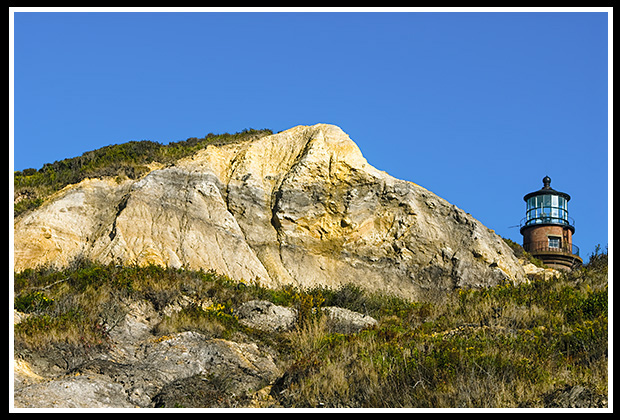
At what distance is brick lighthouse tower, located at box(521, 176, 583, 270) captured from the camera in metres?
33.9

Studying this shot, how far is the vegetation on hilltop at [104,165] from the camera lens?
24578 mm

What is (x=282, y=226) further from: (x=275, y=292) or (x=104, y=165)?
(x=104, y=165)

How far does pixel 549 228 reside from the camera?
1380 inches

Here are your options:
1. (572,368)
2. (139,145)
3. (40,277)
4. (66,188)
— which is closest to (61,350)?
(40,277)

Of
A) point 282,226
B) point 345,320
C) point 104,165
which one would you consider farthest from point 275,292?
point 104,165

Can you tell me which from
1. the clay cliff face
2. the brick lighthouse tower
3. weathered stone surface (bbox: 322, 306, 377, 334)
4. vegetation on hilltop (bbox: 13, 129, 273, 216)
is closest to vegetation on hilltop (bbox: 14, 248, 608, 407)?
weathered stone surface (bbox: 322, 306, 377, 334)

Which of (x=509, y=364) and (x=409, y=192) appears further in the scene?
(x=409, y=192)

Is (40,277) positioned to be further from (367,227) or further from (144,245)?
(367,227)

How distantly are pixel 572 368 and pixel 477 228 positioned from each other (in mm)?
14778

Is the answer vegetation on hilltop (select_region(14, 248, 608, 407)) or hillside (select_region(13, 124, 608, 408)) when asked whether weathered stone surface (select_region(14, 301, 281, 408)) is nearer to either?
hillside (select_region(13, 124, 608, 408))

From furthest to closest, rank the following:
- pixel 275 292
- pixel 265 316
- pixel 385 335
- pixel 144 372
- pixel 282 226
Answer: pixel 282 226, pixel 275 292, pixel 265 316, pixel 385 335, pixel 144 372

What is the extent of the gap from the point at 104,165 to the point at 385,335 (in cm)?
1607

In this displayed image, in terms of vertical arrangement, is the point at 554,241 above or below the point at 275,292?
above

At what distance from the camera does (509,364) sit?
9.58 metres
